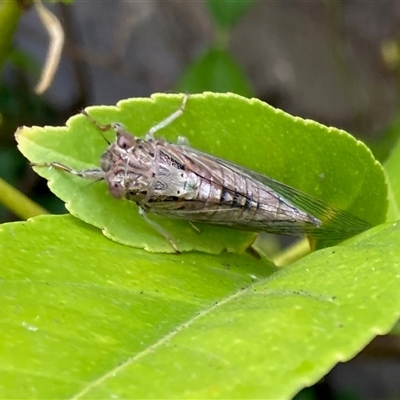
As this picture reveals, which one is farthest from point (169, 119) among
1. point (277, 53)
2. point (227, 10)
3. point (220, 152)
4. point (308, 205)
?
point (277, 53)

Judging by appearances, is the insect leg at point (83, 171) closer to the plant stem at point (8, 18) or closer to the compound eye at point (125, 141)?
the compound eye at point (125, 141)

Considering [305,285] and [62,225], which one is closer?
[305,285]

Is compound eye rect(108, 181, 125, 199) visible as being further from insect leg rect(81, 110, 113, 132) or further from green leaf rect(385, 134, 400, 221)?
green leaf rect(385, 134, 400, 221)

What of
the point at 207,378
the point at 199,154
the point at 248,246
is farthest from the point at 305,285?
the point at 199,154

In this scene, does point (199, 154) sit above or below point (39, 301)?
above

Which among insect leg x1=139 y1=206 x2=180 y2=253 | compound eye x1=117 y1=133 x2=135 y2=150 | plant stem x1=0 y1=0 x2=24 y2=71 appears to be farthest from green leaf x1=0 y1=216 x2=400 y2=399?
plant stem x1=0 y1=0 x2=24 y2=71

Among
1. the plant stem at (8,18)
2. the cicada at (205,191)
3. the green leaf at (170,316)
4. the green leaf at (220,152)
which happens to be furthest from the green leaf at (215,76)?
the green leaf at (170,316)

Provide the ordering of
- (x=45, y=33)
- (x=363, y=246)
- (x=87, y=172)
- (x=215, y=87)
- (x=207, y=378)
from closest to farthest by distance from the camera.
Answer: (x=207, y=378)
(x=363, y=246)
(x=87, y=172)
(x=215, y=87)
(x=45, y=33)

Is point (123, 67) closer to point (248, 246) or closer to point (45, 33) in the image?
point (45, 33)
